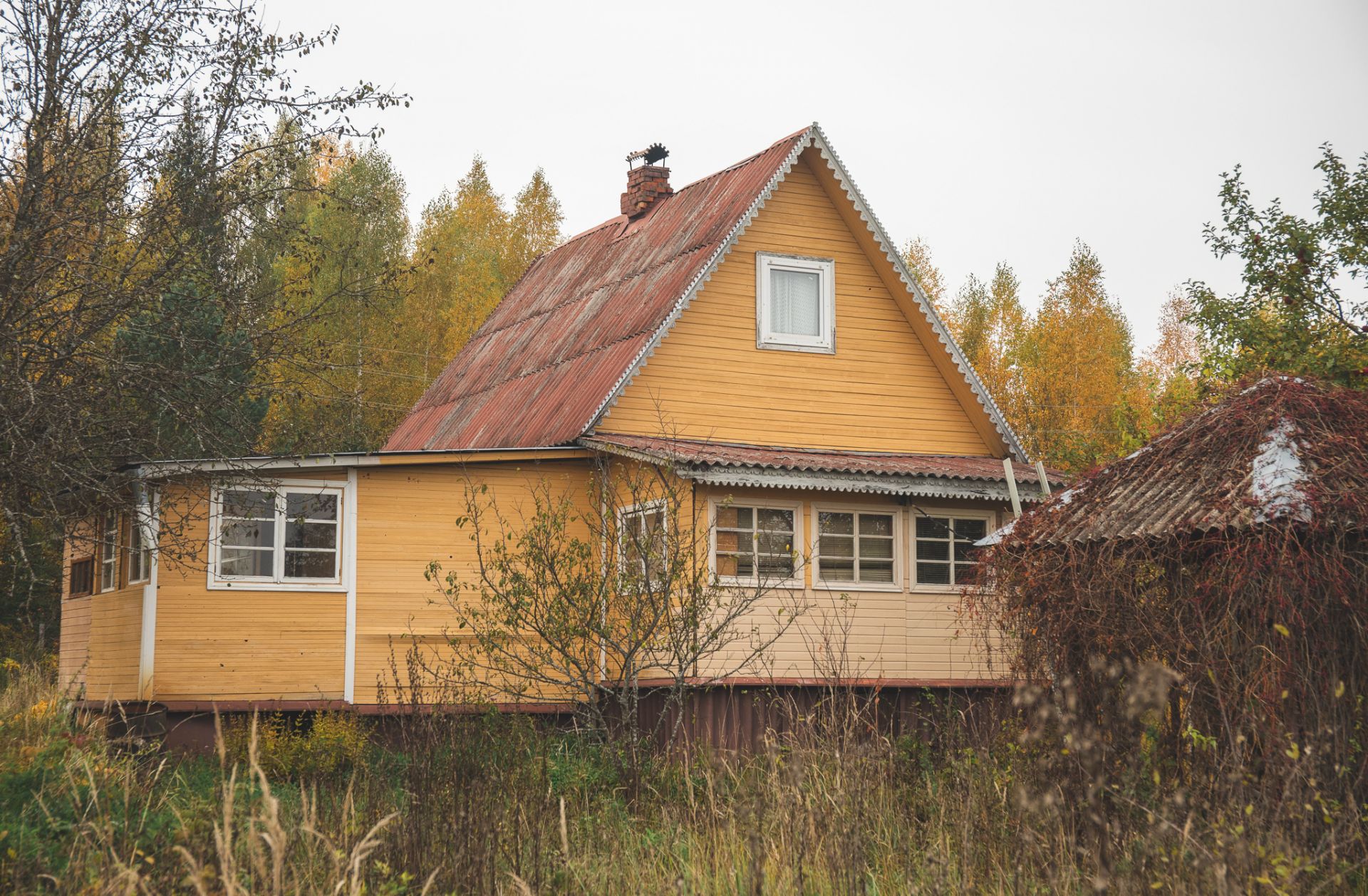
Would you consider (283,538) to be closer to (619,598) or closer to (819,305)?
(619,598)

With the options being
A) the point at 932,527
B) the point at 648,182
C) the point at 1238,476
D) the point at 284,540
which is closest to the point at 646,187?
the point at 648,182

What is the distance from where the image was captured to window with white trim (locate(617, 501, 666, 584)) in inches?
532

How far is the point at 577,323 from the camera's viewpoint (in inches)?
841

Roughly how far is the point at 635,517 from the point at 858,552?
3.39 m

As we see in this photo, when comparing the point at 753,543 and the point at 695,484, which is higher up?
the point at 695,484

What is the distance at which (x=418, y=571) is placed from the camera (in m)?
16.1

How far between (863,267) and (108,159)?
33.9ft

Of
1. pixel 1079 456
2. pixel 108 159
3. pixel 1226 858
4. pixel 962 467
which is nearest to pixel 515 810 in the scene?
pixel 1226 858

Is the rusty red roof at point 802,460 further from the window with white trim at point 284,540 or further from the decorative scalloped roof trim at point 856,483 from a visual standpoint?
the window with white trim at point 284,540

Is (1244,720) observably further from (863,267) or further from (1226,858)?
(863,267)

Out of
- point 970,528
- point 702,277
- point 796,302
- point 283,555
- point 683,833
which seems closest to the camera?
point 683,833

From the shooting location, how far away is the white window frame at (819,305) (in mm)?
18609

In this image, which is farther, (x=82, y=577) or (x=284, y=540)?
(x=82, y=577)

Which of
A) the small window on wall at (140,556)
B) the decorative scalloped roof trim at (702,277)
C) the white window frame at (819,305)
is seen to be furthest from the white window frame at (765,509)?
the small window on wall at (140,556)
